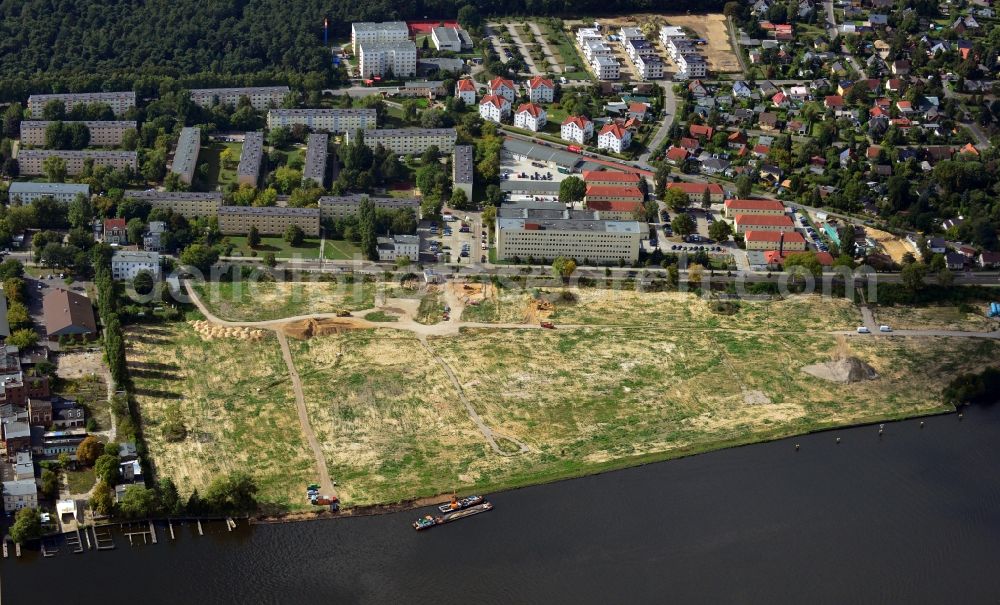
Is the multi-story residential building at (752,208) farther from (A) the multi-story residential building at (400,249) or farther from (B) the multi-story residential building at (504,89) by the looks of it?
(B) the multi-story residential building at (504,89)

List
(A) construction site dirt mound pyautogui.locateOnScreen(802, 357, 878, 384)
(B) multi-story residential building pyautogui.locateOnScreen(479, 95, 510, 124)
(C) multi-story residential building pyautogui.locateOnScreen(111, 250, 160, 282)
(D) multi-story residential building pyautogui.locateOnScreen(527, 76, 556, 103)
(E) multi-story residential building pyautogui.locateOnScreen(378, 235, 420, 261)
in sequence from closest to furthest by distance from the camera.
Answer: (A) construction site dirt mound pyautogui.locateOnScreen(802, 357, 878, 384)
(C) multi-story residential building pyautogui.locateOnScreen(111, 250, 160, 282)
(E) multi-story residential building pyautogui.locateOnScreen(378, 235, 420, 261)
(B) multi-story residential building pyautogui.locateOnScreen(479, 95, 510, 124)
(D) multi-story residential building pyautogui.locateOnScreen(527, 76, 556, 103)

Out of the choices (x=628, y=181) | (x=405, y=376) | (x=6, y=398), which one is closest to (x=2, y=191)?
(x=6, y=398)

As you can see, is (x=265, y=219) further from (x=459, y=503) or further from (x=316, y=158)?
(x=459, y=503)

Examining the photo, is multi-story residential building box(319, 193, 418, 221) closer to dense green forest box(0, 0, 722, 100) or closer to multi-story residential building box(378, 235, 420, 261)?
multi-story residential building box(378, 235, 420, 261)

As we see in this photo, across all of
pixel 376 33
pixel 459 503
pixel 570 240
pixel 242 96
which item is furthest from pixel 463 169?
pixel 459 503

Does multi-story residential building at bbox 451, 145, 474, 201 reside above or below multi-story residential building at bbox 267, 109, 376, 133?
below

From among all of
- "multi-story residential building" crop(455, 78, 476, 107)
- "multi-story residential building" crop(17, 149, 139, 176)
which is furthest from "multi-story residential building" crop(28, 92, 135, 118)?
"multi-story residential building" crop(455, 78, 476, 107)
